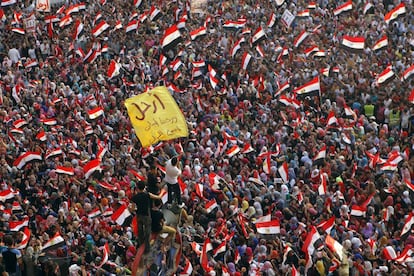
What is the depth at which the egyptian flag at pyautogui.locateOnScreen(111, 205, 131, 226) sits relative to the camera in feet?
72.9

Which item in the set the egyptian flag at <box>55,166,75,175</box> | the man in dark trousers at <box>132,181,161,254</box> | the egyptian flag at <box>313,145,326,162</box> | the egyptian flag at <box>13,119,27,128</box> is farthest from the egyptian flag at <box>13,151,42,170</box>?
the man in dark trousers at <box>132,181,161,254</box>

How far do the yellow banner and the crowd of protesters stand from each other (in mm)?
590

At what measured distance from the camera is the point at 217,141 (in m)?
27.6

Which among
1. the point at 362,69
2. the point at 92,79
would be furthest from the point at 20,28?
the point at 362,69

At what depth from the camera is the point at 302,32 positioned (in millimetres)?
33250

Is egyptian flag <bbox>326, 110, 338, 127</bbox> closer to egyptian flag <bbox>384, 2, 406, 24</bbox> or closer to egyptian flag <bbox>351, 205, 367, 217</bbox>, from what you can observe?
egyptian flag <bbox>351, 205, 367, 217</bbox>

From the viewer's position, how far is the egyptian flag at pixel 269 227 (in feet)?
70.4

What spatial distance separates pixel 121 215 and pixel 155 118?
223 cm

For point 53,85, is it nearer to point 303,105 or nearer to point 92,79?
point 92,79

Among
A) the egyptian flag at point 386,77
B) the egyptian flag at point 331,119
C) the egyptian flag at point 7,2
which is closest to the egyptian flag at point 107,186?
the egyptian flag at point 331,119

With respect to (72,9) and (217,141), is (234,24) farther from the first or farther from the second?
(217,141)

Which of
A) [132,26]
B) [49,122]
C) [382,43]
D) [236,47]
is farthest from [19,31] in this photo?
[382,43]

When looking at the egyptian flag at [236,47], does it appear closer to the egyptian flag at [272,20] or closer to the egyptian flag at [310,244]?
the egyptian flag at [272,20]

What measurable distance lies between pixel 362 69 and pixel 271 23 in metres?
4.48
